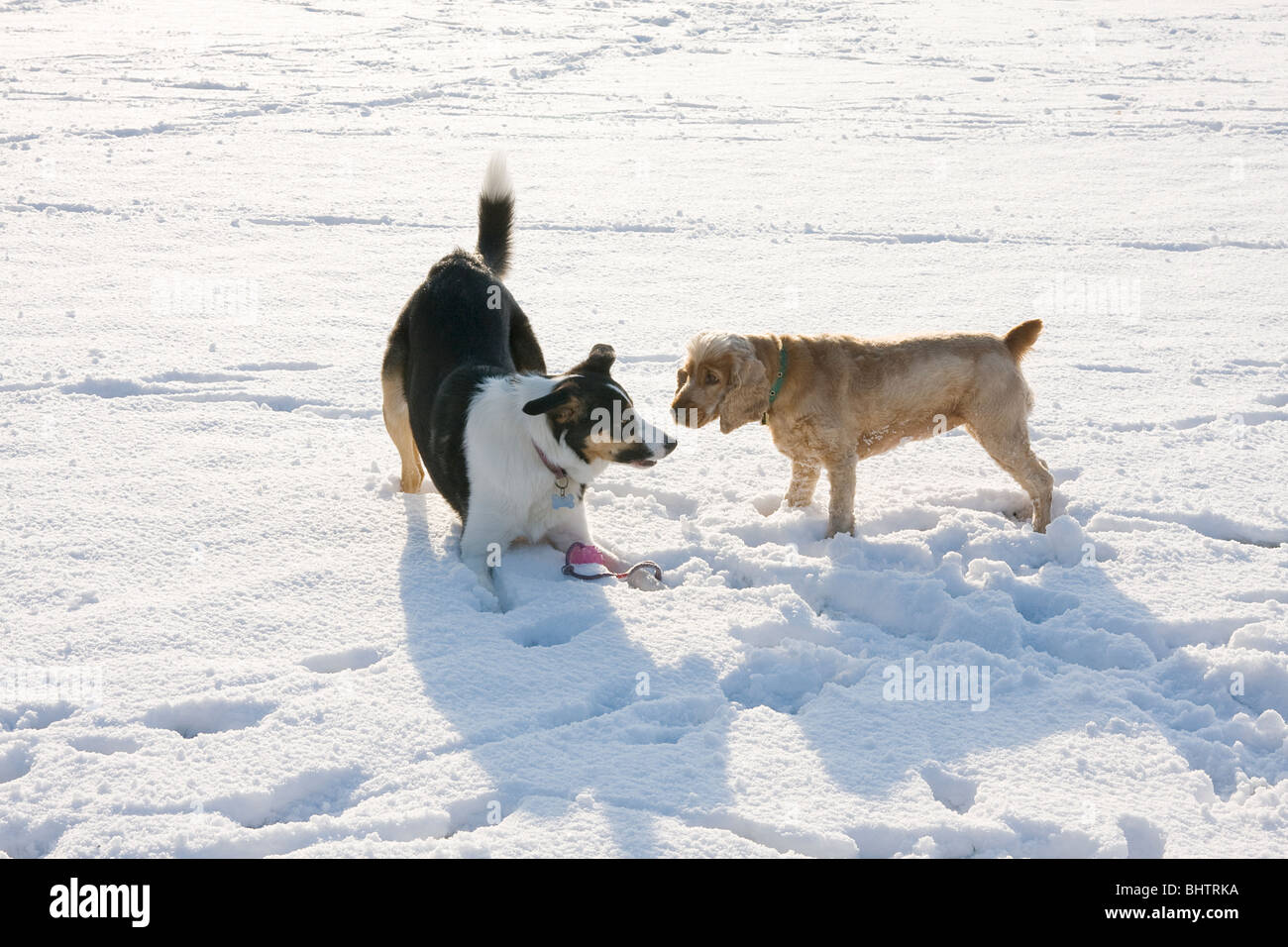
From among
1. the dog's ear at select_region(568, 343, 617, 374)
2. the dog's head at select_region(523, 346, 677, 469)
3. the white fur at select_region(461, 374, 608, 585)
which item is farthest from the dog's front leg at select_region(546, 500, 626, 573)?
the dog's ear at select_region(568, 343, 617, 374)

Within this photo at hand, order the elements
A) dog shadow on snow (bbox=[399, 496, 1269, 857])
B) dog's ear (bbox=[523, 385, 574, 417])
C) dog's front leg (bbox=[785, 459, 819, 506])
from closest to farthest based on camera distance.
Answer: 1. dog shadow on snow (bbox=[399, 496, 1269, 857])
2. dog's ear (bbox=[523, 385, 574, 417])
3. dog's front leg (bbox=[785, 459, 819, 506])

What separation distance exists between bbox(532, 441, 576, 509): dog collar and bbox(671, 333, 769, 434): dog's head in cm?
61

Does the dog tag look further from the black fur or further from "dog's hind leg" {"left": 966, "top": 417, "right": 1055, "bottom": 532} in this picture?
"dog's hind leg" {"left": 966, "top": 417, "right": 1055, "bottom": 532}

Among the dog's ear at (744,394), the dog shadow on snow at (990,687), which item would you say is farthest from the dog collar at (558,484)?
the dog shadow on snow at (990,687)

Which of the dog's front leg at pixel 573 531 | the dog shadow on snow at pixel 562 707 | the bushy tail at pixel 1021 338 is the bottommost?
the dog shadow on snow at pixel 562 707

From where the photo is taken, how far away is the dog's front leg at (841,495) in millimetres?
5102

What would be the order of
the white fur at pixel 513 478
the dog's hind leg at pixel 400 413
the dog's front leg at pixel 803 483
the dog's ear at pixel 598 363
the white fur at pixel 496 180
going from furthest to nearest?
the white fur at pixel 496 180
the dog's hind leg at pixel 400 413
the dog's front leg at pixel 803 483
the dog's ear at pixel 598 363
the white fur at pixel 513 478

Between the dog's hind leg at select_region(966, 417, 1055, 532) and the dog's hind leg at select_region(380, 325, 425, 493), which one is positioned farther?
the dog's hind leg at select_region(380, 325, 425, 493)

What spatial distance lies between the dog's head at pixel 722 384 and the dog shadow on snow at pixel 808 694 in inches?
25.6

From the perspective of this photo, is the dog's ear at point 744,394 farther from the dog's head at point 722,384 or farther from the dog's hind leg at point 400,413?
the dog's hind leg at point 400,413

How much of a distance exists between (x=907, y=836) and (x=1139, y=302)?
6852 mm

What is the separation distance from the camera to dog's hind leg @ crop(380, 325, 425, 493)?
5660 millimetres

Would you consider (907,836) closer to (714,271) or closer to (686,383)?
(686,383)

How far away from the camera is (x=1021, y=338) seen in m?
5.26
